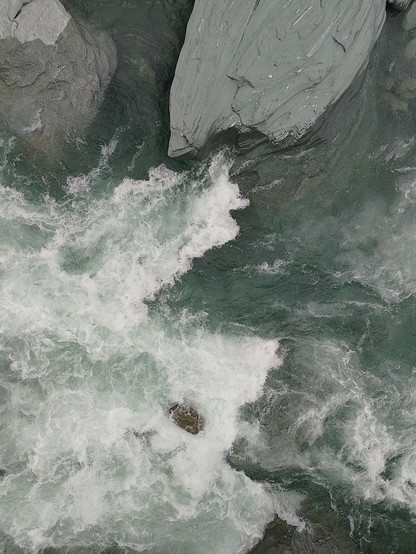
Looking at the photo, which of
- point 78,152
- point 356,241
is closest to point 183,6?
point 78,152

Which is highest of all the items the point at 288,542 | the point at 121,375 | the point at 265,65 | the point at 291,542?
the point at 265,65

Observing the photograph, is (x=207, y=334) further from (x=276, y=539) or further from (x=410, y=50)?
(x=410, y=50)

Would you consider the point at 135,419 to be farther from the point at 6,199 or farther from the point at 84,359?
the point at 6,199

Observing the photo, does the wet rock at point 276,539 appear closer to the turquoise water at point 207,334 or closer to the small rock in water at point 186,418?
the turquoise water at point 207,334

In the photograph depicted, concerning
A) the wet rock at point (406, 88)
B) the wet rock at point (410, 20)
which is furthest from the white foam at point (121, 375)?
the wet rock at point (410, 20)

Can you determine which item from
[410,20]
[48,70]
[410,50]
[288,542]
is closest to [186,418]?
[288,542]

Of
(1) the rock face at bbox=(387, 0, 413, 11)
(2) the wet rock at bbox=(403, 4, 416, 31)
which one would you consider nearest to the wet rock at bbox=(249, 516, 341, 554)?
(2) the wet rock at bbox=(403, 4, 416, 31)

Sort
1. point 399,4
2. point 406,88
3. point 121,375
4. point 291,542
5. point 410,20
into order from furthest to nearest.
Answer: point 406,88, point 410,20, point 399,4, point 121,375, point 291,542
